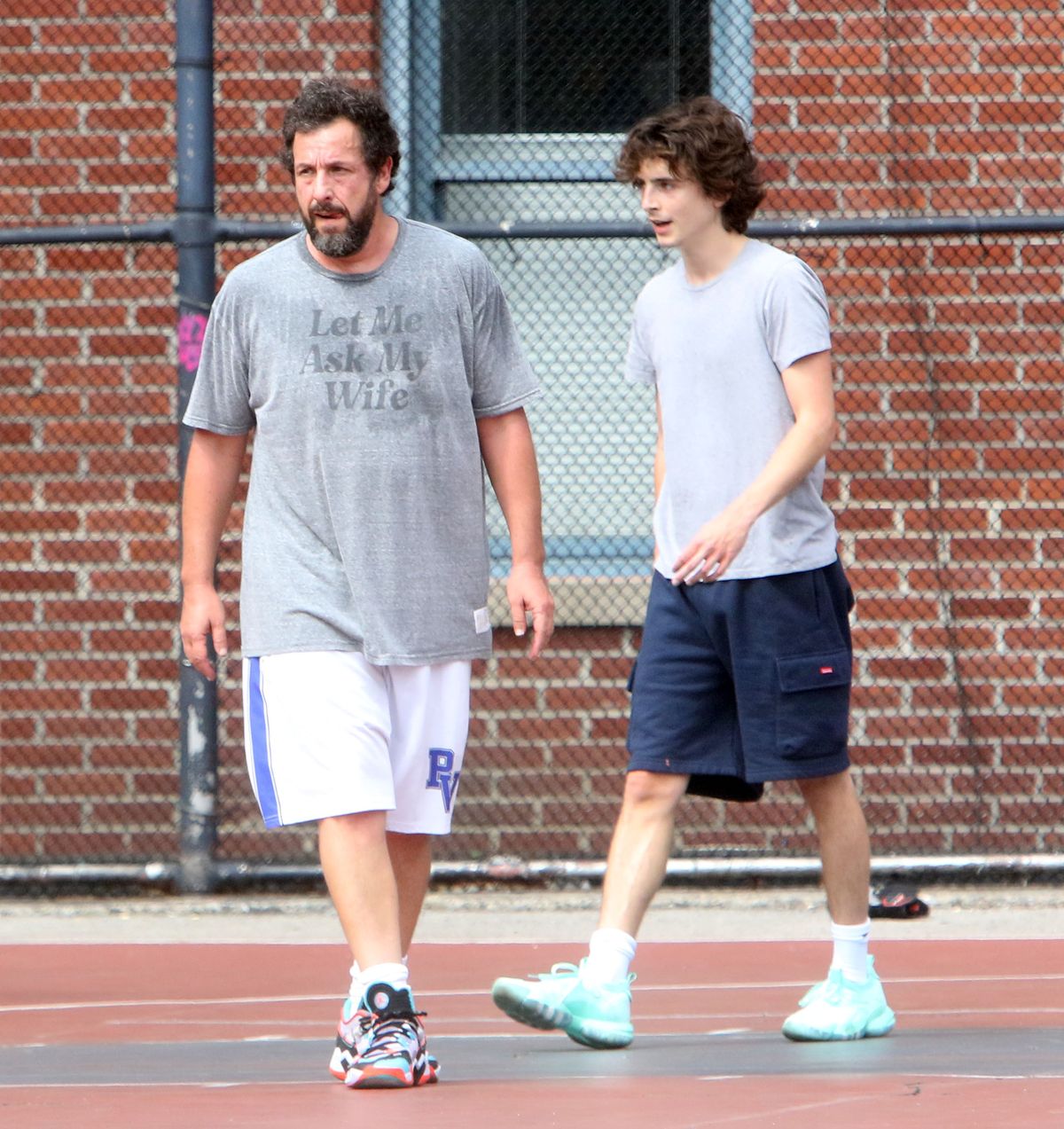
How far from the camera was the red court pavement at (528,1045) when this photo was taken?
11.6 feet

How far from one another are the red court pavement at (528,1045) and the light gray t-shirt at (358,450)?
84 cm

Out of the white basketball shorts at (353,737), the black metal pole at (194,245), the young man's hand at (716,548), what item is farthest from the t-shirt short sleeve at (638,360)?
the black metal pole at (194,245)

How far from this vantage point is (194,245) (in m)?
6.05

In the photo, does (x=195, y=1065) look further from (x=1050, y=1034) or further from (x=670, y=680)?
(x=1050, y=1034)

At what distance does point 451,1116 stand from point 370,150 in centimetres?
181

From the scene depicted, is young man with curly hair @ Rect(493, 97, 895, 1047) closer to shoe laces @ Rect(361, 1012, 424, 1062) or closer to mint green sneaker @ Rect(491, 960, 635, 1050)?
mint green sneaker @ Rect(491, 960, 635, 1050)

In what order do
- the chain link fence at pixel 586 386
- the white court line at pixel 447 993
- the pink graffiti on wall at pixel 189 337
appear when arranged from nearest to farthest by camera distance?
the white court line at pixel 447 993
the pink graffiti on wall at pixel 189 337
the chain link fence at pixel 586 386

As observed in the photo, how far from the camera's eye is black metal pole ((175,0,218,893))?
6.05 metres

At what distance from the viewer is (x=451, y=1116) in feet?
11.5

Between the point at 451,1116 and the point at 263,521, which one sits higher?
the point at 263,521

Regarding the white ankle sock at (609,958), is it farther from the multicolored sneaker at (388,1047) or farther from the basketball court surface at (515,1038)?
the multicolored sneaker at (388,1047)

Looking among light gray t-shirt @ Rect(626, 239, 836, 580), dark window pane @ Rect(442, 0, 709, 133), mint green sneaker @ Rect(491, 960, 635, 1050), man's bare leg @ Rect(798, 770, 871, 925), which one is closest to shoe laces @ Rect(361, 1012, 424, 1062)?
mint green sneaker @ Rect(491, 960, 635, 1050)

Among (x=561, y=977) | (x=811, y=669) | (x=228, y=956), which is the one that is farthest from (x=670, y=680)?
(x=228, y=956)

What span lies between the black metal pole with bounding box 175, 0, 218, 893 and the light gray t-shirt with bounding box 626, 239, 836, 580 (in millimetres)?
2137
